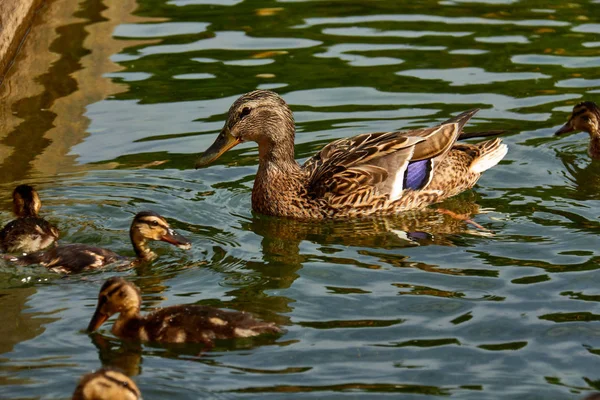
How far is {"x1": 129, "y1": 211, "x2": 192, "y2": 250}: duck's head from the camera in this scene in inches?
338

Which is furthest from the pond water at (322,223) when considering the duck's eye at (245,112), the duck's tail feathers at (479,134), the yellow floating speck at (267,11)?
the duck's eye at (245,112)

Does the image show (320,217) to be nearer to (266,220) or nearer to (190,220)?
(266,220)

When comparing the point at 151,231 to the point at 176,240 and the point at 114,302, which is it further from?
the point at 114,302

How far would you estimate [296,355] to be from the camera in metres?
6.94

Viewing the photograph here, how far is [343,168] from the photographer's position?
10.0 metres

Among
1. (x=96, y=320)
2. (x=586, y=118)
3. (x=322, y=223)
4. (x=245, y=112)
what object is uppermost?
(x=245, y=112)

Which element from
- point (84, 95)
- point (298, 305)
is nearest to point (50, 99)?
point (84, 95)

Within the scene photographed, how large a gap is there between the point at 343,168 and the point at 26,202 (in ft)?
8.37

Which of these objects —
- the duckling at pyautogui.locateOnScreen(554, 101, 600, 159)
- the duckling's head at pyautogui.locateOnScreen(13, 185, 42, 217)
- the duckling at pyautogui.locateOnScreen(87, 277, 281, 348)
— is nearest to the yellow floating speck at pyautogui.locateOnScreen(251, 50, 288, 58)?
the duckling at pyautogui.locateOnScreen(554, 101, 600, 159)

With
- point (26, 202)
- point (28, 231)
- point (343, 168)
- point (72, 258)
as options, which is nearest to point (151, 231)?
point (72, 258)

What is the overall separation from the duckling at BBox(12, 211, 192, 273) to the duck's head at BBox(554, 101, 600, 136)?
4.24m

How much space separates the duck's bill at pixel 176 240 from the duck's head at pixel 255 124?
1.44 m

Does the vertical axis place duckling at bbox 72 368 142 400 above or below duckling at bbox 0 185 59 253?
above

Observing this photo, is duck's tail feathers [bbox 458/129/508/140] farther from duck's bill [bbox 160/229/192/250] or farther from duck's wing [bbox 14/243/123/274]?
duck's wing [bbox 14/243/123/274]
